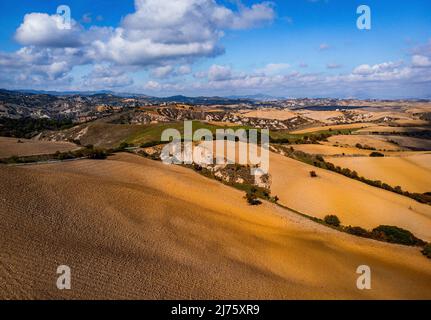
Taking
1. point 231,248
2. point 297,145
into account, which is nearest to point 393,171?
point 297,145

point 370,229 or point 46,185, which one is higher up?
point 46,185

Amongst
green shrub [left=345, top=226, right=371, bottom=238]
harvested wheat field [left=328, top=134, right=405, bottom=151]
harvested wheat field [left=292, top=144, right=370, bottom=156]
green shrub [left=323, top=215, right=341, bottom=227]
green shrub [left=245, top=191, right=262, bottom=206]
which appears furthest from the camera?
harvested wheat field [left=328, top=134, right=405, bottom=151]

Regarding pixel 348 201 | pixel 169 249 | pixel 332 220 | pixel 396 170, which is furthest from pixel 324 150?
pixel 169 249

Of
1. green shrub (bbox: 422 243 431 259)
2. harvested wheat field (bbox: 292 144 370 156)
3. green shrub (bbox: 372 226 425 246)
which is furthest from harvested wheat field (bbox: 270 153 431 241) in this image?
harvested wheat field (bbox: 292 144 370 156)

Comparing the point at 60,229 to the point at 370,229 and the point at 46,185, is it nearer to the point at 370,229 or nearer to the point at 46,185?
the point at 46,185

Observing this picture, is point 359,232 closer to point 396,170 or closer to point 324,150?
point 396,170

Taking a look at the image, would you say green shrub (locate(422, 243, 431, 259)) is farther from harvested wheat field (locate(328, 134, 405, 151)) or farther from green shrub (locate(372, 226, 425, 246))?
harvested wheat field (locate(328, 134, 405, 151))
